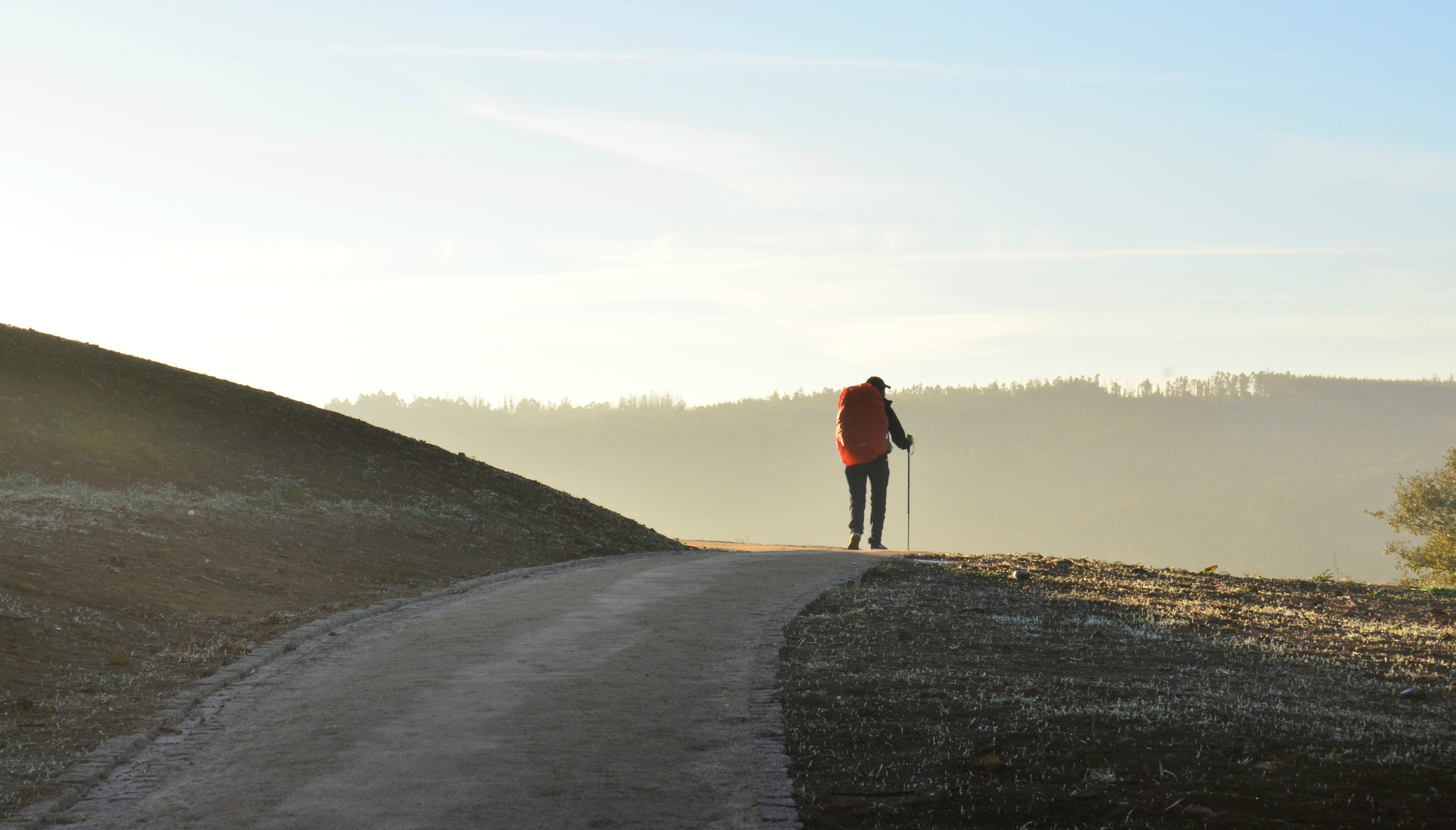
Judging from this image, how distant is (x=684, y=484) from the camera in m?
198

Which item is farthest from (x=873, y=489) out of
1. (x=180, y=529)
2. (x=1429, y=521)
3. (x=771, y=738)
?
(x=1429, y=521)

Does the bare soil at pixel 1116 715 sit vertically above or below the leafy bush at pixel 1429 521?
below

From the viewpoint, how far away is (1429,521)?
4722cm

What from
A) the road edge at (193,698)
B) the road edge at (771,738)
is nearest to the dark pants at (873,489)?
the road edge at (193,698)

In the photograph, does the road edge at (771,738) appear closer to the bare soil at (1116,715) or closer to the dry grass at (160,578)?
the bare soil at (1116,715)

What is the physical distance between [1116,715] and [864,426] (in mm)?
14002

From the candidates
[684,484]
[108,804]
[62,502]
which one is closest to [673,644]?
[108,804]

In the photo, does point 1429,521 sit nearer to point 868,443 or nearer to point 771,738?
point 868,443

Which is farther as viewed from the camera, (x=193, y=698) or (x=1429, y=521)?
(x=1429, y=521)

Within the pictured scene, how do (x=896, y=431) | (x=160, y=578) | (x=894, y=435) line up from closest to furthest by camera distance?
1. (x=160, y=578)
2. (x=896, y=431)
3. (x=894, y=435)

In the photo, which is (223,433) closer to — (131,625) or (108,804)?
(131,625)

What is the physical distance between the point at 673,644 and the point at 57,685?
4125 millimetres

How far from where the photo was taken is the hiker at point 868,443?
66.0ft

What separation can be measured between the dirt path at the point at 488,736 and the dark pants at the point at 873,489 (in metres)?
10.0
